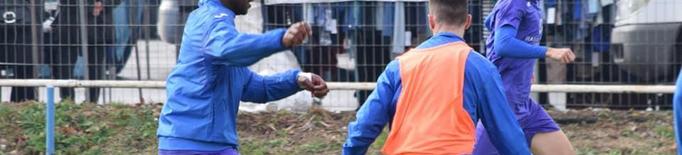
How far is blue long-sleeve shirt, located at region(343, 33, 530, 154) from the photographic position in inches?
207

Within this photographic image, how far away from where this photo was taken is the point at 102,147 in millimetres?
9859

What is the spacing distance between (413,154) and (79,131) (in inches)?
212

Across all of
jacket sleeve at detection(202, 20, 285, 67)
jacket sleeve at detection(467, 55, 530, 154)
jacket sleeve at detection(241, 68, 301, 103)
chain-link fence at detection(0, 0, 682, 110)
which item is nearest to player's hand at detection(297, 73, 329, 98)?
jacket sleeve at detection(241, 68, 301, 103)

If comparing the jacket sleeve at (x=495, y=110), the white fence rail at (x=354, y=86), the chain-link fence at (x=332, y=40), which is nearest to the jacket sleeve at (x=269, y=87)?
the jacket sleeve at (x=495, y=110)

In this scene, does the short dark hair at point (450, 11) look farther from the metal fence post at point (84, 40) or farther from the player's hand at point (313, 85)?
the metal fence post at point (84, 40)

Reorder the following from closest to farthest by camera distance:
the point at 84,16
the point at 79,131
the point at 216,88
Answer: the point at 216,88
the point at 79,131
the point at 84,16

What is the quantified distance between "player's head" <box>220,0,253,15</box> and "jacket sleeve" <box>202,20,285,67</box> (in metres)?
0.26

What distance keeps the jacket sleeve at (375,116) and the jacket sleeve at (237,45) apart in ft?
1.58

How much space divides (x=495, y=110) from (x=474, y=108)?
0.27ft

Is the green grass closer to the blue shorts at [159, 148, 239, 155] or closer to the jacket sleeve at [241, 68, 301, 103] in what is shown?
the jacket sleeve at [241, 68, 301, 103]

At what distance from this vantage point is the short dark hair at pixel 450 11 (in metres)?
5.41

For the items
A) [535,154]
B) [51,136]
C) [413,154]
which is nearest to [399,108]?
[413,154]

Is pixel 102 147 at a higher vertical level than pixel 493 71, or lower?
lower

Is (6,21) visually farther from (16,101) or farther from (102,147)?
(102,147)
